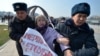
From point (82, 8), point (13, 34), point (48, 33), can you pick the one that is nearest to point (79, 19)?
point (82, 8)

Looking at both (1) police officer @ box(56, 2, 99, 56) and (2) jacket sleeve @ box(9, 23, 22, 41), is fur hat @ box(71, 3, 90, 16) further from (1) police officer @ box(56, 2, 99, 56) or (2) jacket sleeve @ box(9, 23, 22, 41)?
(2) jacket sleeve @ box(9, 23, 22, 41)

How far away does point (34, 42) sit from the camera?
181 inches

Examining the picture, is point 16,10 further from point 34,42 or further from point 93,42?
point 93,42

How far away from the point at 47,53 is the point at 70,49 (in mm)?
333

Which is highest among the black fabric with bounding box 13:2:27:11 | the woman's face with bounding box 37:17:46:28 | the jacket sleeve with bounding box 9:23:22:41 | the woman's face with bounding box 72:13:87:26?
the woman's face with bounding box 72:13:87:26

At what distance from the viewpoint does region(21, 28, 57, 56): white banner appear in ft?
14.5

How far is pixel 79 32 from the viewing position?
13.8 ft

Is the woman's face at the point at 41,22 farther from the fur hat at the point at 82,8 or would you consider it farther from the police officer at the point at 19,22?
the fur hat at the point at 82,8

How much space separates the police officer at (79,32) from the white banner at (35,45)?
325mm

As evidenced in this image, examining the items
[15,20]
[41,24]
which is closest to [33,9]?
[15,20]

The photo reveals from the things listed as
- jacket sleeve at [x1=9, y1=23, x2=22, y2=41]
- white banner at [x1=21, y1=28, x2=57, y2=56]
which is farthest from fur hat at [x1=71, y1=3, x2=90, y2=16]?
jacket sleeve at [x1=9, y1=23, x2=22, y2=41]

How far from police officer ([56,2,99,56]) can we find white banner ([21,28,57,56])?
A: 32cm

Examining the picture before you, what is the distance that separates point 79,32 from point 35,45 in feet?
2.26

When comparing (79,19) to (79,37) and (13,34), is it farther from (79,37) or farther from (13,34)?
(13,34)
